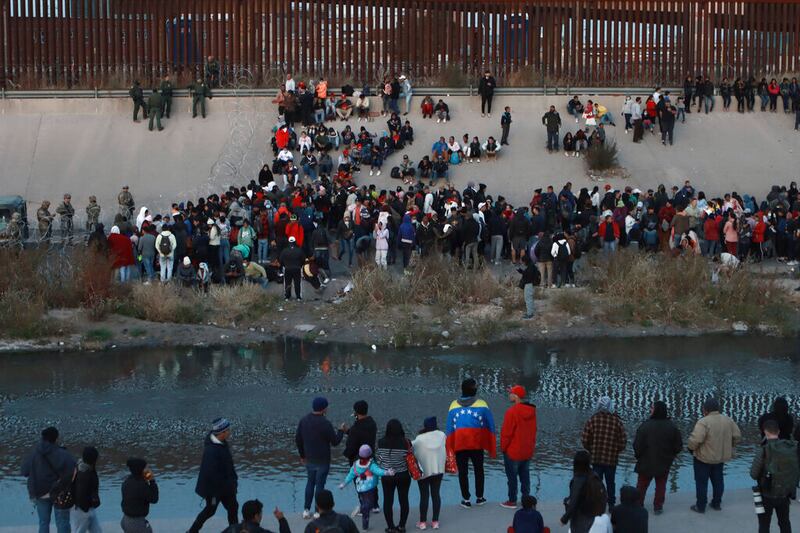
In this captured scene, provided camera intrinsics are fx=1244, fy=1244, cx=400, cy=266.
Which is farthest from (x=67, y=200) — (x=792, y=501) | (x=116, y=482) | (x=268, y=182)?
(x=792, y=501)

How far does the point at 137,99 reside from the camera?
3288 centimetres

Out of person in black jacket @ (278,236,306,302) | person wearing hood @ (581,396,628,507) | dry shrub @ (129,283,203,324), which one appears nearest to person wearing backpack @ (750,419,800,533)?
person wearing hood @ (581,396,628,507)

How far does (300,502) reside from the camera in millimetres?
12305

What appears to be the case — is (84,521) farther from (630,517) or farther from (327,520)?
(630,517)

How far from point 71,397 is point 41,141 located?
56.6ft

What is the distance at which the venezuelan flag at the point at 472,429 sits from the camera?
11.6 meters

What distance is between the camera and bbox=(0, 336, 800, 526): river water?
13.3m

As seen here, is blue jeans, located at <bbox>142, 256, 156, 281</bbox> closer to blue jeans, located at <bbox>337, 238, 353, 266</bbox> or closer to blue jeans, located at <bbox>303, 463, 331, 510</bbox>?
blue jeans, located at <bbox>337, 238, 353, 266</bbox>

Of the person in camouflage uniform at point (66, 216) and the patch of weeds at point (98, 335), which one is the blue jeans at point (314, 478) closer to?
the patch of weeds at point (98, 335)

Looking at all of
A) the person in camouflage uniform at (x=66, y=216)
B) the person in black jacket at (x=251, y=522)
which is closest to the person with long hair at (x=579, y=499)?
the person in black jacket at (x=251, y=522)

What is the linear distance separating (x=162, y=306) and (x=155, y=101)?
1277 centimetres

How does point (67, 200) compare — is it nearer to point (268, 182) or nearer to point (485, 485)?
point (268, 182)

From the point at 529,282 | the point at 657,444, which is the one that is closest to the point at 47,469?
the point at 657,444

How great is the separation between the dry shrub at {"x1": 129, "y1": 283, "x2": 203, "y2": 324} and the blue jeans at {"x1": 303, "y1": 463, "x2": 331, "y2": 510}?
32.7 feet
